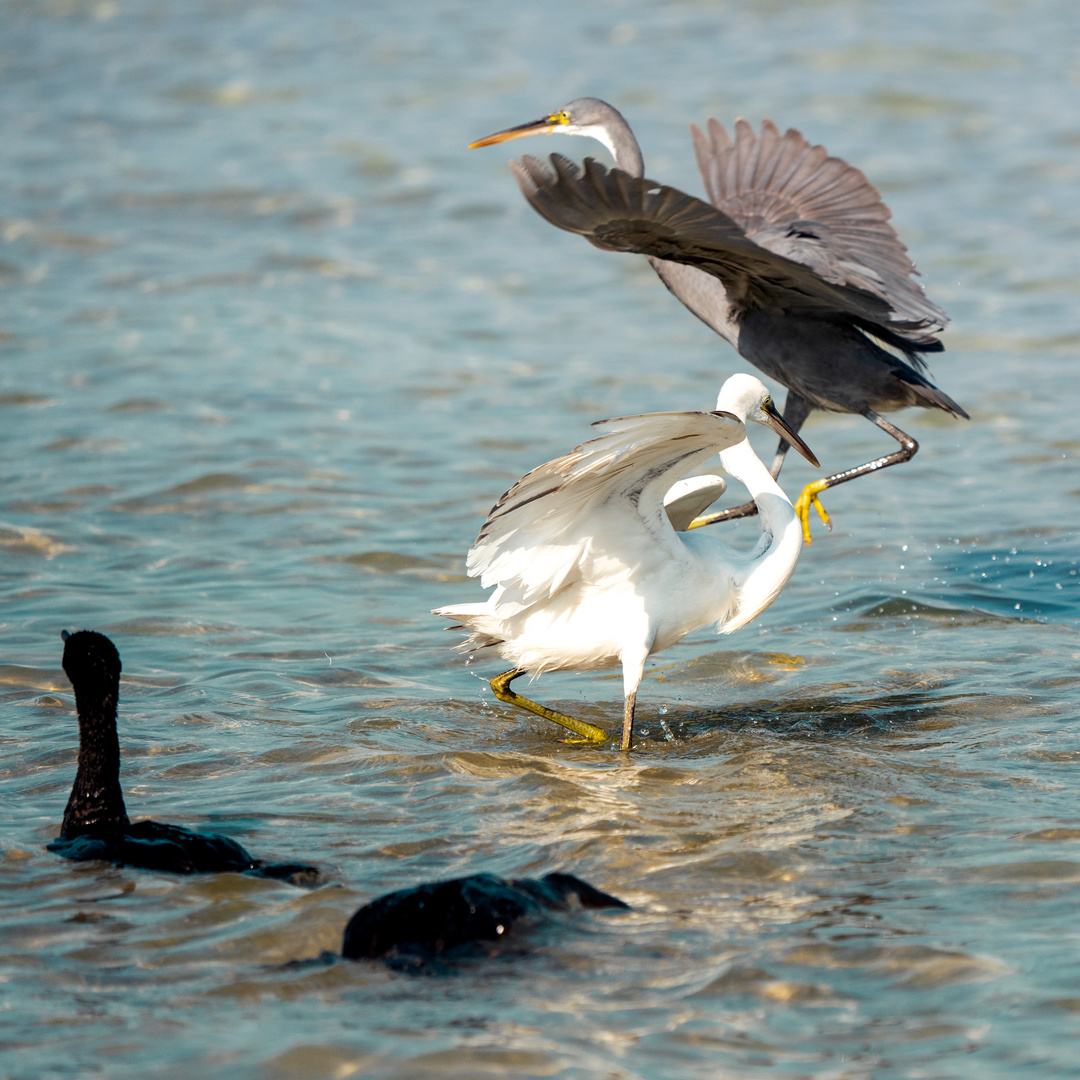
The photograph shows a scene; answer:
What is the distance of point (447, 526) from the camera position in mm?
8016

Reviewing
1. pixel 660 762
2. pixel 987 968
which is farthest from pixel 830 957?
pixel 660 762

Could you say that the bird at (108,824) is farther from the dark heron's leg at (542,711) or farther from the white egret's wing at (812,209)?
the white egret's wing at (812,209)

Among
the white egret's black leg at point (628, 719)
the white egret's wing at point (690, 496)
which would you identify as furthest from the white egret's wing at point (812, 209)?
the white egret's black leg at point (628, 719)

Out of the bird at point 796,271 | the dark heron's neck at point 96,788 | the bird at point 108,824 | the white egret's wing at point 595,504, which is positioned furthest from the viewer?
the bird at point 796,271

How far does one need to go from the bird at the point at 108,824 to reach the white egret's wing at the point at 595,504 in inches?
52.6

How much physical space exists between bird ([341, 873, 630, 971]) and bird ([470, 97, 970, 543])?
243 cm

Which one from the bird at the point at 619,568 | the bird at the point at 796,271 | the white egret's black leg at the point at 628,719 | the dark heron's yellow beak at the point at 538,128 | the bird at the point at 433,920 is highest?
the dark heron's yellow beak at the point at 538,128

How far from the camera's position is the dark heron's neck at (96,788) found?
4363mm

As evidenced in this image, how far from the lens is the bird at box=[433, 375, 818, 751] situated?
16.6 feet

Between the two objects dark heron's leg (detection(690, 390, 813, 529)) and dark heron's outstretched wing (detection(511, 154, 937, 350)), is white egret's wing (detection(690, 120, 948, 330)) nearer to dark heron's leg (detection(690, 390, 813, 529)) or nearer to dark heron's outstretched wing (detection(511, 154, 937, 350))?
dark heron's outstretched wing (detection(511, 154, 937, 350))

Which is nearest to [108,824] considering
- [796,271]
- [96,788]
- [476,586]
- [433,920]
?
[96,788]

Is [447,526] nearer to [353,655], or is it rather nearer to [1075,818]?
[353,655]

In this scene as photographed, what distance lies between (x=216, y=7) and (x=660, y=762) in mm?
16805

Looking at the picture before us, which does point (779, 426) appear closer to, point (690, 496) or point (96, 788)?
point (690, 496)
